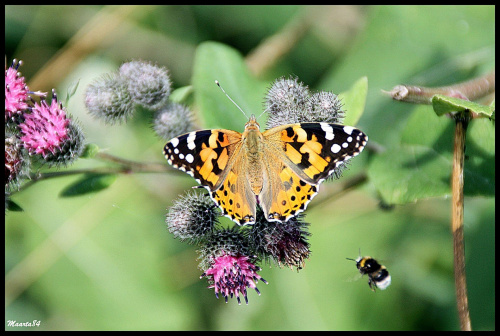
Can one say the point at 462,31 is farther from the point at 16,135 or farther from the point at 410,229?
the point at 16,135

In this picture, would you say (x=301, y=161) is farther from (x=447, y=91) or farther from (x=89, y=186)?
(x=89, y=186)

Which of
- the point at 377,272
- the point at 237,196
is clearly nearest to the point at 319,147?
the point at 237,196

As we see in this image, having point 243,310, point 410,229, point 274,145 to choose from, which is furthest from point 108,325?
point 410,229

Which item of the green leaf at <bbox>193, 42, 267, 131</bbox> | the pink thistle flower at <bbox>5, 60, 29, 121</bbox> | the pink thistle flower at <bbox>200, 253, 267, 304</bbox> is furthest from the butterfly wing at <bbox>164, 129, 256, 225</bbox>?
the pink thistle flower at <bbox>5, 60, 29, 121</bbox>

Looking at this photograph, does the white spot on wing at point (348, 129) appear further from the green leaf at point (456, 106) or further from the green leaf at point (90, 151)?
the green leaf at point (90, 151)

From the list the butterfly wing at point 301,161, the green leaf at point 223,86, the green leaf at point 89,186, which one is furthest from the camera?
the green leaf at point 223,86

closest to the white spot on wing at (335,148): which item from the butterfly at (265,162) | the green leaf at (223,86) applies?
the butterfly at (265,162)
